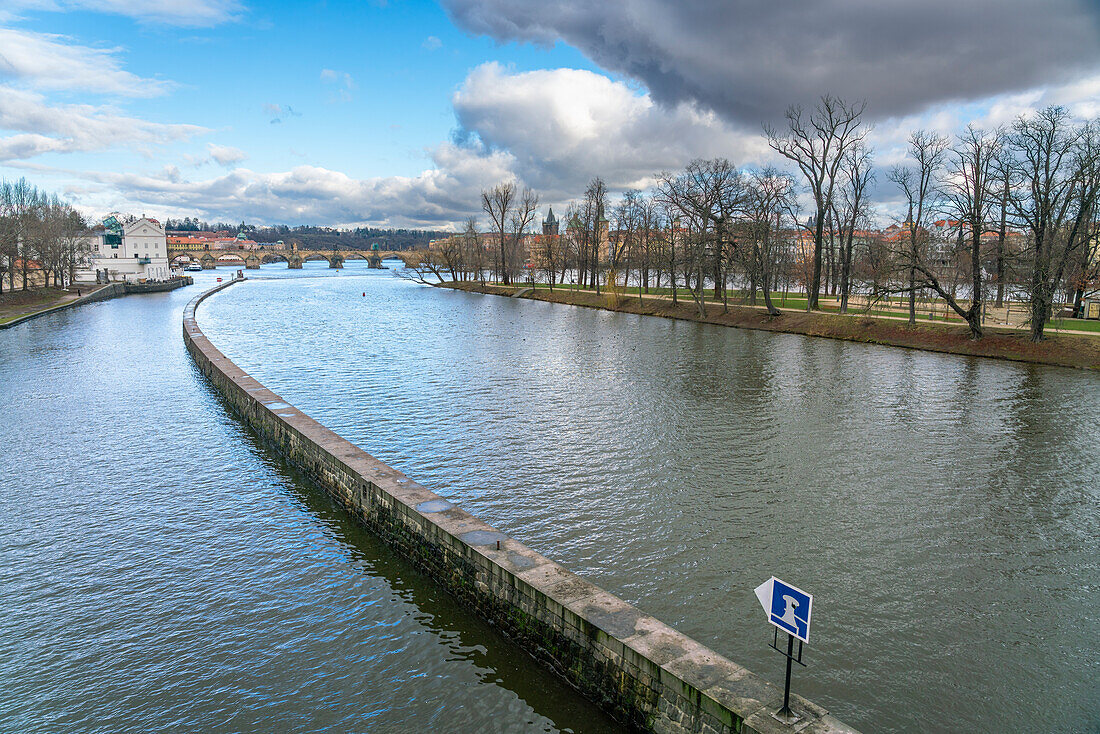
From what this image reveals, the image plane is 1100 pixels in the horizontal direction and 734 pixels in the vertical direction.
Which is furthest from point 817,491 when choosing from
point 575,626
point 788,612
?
point 788,612

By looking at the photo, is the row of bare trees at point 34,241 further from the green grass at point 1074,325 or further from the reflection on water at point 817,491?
the green grass at point 1074,325

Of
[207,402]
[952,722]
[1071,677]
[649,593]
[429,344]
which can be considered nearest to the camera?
[952,722]

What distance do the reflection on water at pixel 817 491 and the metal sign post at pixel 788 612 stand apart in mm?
1918

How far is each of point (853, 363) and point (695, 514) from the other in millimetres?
22537

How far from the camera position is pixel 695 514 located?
509 inches

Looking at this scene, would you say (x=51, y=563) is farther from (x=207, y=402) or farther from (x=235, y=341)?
(x=235, y=341)

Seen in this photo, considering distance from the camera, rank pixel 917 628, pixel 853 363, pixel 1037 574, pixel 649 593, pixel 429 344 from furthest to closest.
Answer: pixel 429 344 → pixel 853 363 → pixel 1037 574 → pixel 649 593 → pixel 917 628

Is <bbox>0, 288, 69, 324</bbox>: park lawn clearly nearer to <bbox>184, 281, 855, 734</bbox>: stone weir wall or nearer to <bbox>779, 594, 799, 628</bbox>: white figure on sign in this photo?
<bbox>184, 281, 855, 734</bbox>: stone weir wall

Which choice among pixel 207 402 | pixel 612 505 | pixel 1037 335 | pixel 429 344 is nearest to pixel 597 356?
pixel 429 344

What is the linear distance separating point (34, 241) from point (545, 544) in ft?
254

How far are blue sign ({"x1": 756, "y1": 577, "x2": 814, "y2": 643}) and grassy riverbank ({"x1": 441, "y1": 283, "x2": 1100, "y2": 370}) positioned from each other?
32892 millimetres

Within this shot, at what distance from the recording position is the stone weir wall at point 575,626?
20.9 feet

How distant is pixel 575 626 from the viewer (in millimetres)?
7793

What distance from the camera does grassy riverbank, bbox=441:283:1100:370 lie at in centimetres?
3136
